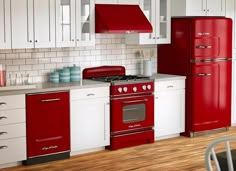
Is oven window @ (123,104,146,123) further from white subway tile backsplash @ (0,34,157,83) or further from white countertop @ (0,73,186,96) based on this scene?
white subway tile backsplash @ (0,34,157,83)

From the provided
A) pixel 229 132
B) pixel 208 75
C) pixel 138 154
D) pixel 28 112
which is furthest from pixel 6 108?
pixel 229 132

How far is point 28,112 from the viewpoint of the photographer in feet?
18.4

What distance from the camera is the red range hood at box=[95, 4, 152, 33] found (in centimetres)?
632

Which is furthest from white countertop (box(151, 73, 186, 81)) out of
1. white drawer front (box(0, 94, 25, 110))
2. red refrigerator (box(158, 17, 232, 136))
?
white drawer front (box(0, 94, 25, 110))

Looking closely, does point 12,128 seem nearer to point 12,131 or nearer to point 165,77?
point 12,131

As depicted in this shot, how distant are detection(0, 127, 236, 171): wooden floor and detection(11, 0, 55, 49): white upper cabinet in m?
1.46

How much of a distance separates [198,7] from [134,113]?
1924 millimetres

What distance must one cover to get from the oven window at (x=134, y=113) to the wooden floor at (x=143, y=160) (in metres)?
0.39

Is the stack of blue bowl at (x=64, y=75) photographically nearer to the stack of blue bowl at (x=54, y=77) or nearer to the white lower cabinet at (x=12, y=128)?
the stack of blue bowl at (x=54, y=77)

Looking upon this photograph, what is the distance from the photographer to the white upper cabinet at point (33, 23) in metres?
5.66

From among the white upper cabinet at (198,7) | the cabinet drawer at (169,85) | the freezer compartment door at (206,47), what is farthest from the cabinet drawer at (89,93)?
the white upper cabinet at (198,7)

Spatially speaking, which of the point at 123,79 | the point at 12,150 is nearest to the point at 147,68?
the point at 123,79

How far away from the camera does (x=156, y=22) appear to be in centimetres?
706

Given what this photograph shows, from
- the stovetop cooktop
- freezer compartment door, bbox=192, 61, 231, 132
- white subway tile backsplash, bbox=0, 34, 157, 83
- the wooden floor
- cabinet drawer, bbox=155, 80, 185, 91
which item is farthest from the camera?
freezer compartment door, bbox=192, 61, 231, 132
